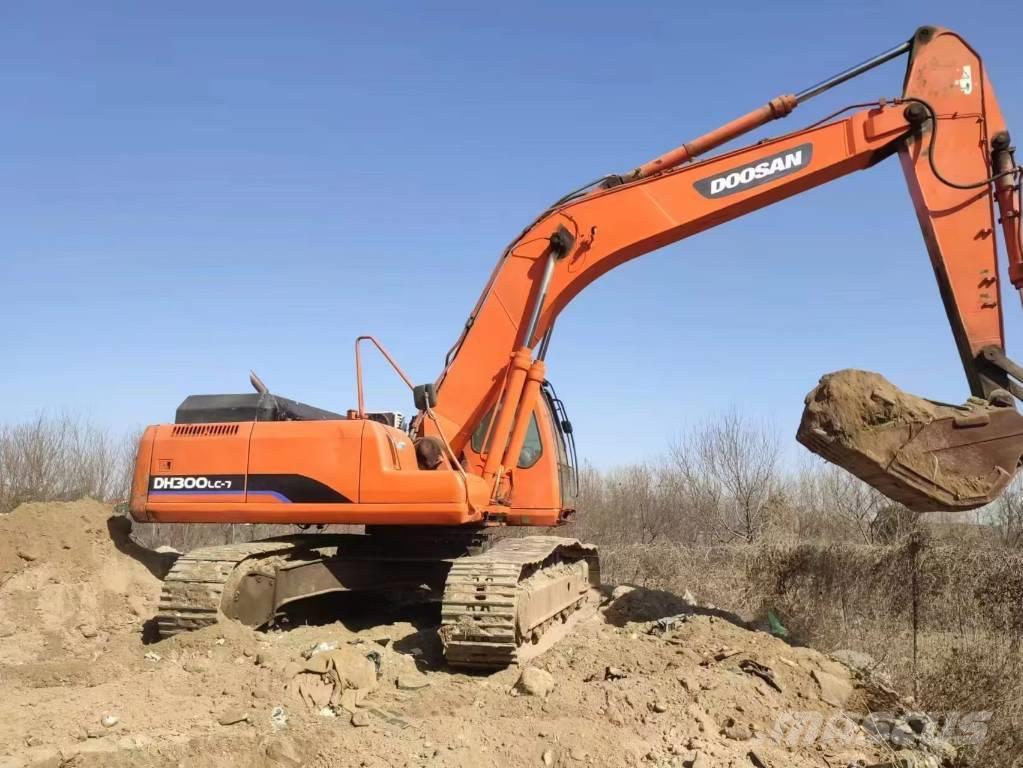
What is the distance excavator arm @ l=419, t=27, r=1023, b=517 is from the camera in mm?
6777

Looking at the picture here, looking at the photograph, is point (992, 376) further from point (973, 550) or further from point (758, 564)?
point (758, 564)

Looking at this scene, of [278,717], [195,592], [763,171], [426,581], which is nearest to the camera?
[278,717]

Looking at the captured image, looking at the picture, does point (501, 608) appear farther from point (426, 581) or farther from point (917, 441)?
point (917, 441)

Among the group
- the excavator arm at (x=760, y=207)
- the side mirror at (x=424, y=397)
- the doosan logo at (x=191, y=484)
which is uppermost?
the excavator arm at (x=760, y=207)

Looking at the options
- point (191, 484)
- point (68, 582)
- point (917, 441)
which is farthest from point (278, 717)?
point (917, 441)

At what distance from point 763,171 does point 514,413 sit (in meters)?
3.26

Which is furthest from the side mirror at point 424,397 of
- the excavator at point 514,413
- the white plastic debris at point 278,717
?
the white plastic debris at point 278,717

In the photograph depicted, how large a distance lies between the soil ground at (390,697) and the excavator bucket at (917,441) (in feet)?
5.16

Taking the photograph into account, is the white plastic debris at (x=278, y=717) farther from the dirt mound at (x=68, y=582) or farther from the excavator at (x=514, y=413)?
the dirt mound at (x=68, y=582)

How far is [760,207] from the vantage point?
7.71 m

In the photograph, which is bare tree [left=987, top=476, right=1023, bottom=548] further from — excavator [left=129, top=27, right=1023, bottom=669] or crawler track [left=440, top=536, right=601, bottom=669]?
crawler track [left=440, top=536, right=601, bottom=669]

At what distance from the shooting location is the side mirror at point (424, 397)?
777 cm

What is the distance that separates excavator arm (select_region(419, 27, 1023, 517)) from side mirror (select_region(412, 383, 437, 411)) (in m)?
0.18

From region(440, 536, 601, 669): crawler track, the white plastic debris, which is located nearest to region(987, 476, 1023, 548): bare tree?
region(440, 536, 601, 669): crawler track
